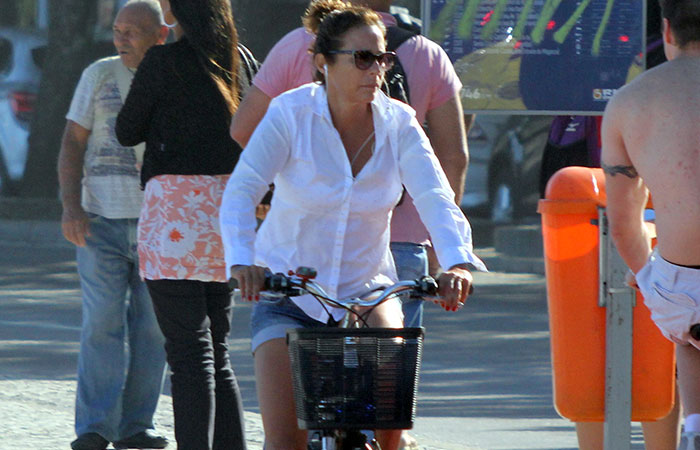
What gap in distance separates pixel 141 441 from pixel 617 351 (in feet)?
7.25

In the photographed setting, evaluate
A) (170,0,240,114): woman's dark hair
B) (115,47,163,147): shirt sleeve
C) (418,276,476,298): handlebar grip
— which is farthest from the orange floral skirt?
(418,276,476,298): handlebar grip

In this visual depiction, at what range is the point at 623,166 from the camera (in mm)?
4262

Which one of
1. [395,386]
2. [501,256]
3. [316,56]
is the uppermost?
[316,56]

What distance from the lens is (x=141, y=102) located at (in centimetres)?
533

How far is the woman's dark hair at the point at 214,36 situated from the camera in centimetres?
537

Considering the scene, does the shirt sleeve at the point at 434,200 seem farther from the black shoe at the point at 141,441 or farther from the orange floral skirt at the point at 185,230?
the black shoe at the point at 141,441

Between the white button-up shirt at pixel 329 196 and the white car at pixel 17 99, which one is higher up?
the white button-up shirt at pixel 329 196

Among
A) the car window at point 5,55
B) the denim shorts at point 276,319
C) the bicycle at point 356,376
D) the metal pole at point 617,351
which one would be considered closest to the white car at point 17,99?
the car window at point 5,55

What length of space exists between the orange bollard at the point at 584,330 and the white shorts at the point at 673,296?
93 centimetres

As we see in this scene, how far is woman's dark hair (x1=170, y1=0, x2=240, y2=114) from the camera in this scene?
5.37 meters

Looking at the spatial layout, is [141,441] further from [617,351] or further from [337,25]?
[337,25]

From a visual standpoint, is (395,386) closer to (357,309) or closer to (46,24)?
(357,309)

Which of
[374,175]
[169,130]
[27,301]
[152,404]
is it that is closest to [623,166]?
[374,175]

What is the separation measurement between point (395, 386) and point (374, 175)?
786 millimetres
